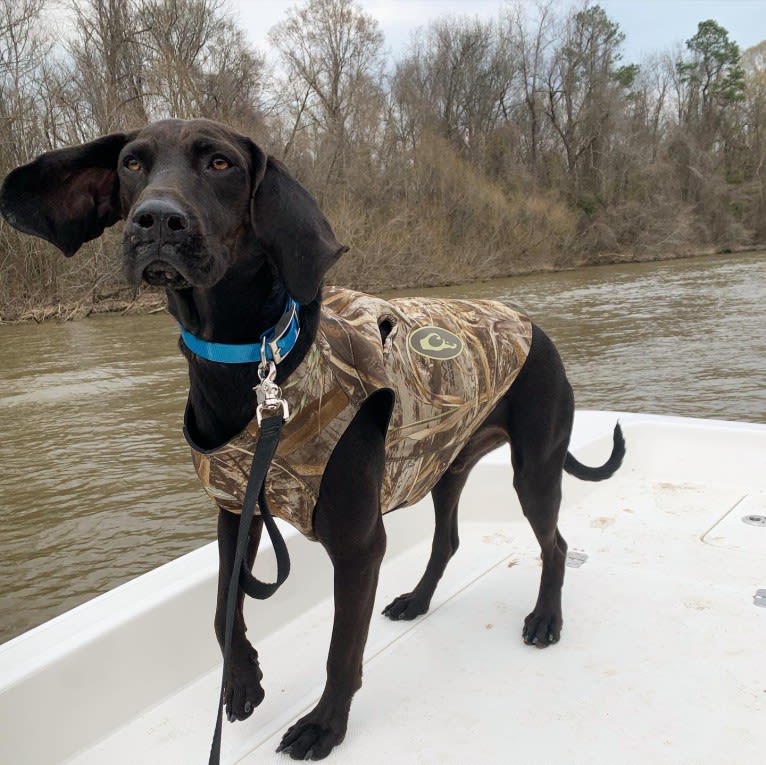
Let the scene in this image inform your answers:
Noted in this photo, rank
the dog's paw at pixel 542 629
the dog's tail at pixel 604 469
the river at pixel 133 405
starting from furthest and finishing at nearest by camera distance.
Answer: the river at pixel 133 405 < the dog's tail at pixel 604 469 < the dog's paw at pixel 542 629

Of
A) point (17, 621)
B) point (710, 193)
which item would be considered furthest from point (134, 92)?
point (710, 193)

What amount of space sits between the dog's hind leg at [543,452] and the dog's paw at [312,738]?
2.34ft

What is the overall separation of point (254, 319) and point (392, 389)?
359 mm

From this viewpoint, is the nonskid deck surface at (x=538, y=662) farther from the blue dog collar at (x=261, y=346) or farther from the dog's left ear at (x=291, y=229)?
the dog's left ear at (x=291, y=229)

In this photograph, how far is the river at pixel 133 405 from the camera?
13.8ft

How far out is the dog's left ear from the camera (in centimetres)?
154

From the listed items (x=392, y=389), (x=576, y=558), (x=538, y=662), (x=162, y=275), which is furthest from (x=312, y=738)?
(x=576, y=558)

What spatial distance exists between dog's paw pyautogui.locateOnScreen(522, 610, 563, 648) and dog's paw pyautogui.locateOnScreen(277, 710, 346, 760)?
0.69 metres

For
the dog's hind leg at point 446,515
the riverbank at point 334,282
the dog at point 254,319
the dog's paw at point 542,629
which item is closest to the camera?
the dog at point 254,319

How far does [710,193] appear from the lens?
35594 mm

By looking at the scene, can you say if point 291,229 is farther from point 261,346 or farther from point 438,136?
point 438,136

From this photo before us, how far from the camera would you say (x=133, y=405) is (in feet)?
24.8

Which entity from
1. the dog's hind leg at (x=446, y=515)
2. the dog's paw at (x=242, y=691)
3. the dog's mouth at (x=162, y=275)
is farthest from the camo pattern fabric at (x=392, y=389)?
the dog's paw at (x=242, y=691)

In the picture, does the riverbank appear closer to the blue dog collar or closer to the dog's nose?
the blue dog collar
